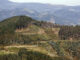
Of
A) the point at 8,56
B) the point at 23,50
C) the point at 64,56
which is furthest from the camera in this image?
the point at 64,56

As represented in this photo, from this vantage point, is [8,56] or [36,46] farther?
[36,46]

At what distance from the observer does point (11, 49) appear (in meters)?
182

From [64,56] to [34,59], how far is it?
29625 mm

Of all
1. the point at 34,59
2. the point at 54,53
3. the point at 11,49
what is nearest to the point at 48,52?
the point at 54,53

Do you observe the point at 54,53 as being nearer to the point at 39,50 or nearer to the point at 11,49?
the point at 39,50

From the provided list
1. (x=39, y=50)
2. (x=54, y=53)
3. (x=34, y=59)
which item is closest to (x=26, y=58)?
(x=34, y=59)

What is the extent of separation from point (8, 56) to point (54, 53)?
151ft

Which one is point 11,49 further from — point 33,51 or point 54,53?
point 54,53

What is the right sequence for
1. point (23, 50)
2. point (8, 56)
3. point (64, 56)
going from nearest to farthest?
point (8, 56) < point (23, 50) < point (64, 56)

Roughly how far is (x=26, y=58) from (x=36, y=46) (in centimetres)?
2370

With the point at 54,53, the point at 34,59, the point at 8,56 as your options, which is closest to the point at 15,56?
the point at 8,56

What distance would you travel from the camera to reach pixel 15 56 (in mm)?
166125

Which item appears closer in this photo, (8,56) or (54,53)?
(8,56)

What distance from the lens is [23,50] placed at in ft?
585
